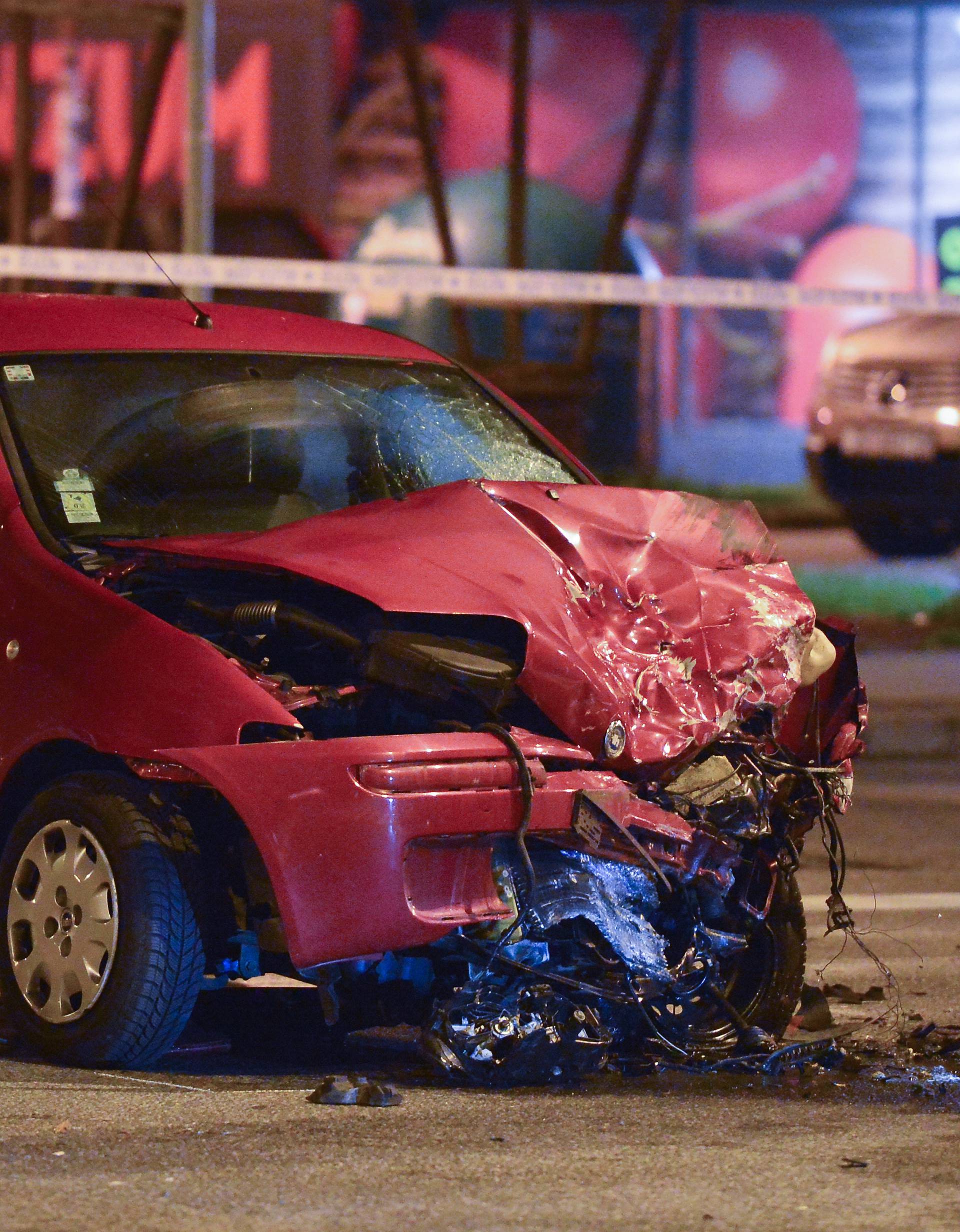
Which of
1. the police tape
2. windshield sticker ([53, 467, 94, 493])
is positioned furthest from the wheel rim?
the police tape

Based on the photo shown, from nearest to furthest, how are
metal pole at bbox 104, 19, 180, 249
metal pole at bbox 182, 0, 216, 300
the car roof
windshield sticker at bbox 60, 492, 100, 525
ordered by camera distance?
1. windshield sticker at bbox 60, 492, 100, 525
2. the car roof
3. metal pole at bbox 182, 0, 216, 300
4. metal pole at bbox 104, 19, 180, 249

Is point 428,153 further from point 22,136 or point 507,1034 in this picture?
point 507,1034

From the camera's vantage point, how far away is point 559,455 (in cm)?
642

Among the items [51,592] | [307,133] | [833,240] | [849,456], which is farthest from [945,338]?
[51,592]

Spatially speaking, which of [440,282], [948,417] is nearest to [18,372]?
[440,282]

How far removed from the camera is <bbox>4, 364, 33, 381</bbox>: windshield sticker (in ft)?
19.1

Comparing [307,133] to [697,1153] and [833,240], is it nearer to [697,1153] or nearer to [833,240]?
[833,240]

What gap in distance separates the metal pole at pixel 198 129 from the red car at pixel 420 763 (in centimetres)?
785

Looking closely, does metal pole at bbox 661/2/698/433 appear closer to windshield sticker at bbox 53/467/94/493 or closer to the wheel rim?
windshield sticker at bbox 53/467/94/493

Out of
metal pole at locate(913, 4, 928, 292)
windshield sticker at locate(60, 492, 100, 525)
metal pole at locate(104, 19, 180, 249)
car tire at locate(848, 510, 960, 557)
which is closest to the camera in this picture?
windshield sticker at locate(60, 492, 100, 525)

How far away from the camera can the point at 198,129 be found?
43.9 ft

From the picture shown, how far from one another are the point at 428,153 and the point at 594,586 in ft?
42.6

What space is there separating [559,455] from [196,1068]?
204 cm

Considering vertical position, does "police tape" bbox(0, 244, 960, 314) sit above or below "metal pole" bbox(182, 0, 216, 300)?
below
